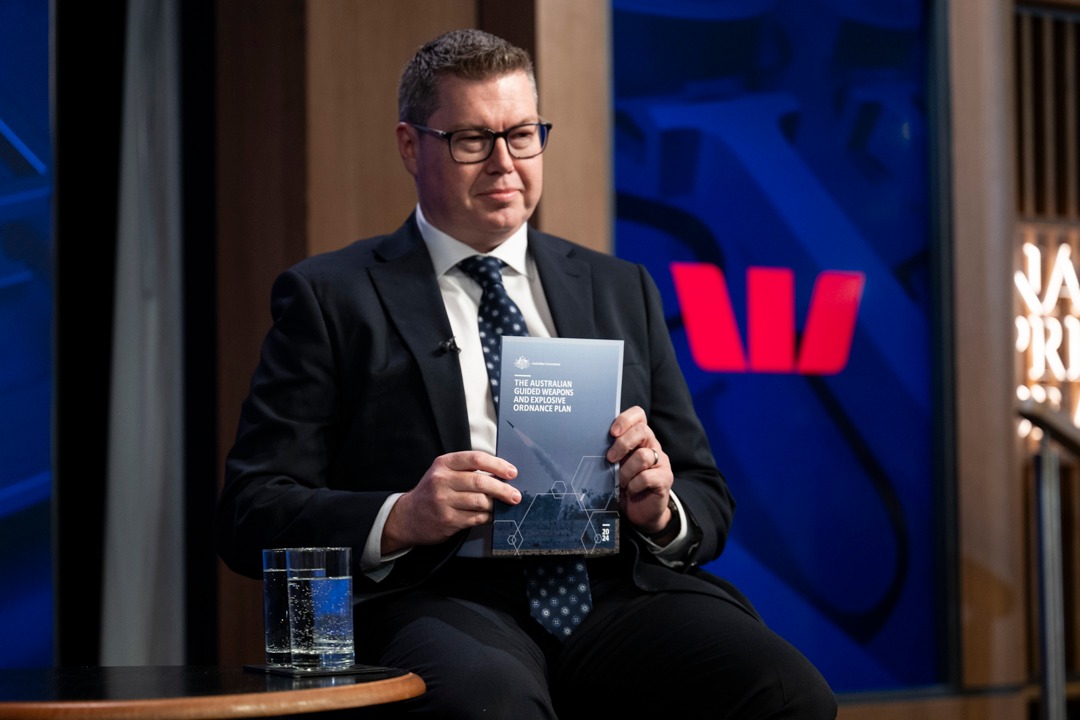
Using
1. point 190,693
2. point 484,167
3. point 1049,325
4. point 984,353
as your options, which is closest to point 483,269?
point 484,167

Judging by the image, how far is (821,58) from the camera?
4.18m

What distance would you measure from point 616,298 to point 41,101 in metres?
1.84

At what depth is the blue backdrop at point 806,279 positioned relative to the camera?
397 cm

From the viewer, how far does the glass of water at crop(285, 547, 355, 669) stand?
69.9 inches

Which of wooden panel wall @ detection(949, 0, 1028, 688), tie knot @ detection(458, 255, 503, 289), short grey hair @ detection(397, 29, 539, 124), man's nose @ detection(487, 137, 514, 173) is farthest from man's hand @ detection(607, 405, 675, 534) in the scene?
wooden panel wall @ detection(949, 0, 1028, 688)

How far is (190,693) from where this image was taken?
1.54 m

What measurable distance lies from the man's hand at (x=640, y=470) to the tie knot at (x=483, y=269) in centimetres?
43

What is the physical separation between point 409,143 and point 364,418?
1.91ft

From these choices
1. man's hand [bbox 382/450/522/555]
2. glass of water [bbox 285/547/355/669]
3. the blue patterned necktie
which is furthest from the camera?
the blue patterned necktie

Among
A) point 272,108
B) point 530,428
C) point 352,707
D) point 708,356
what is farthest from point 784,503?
point 352,707

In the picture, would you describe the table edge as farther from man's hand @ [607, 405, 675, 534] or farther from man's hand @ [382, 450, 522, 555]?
man's hand @ [607, 405, 675, 534]

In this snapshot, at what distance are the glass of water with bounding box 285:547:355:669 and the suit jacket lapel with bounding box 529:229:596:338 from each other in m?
0.80

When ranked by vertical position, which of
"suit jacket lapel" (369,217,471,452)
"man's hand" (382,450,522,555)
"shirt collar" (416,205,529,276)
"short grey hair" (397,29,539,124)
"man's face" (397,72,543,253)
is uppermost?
"short grey hair" (397,29,539,124)

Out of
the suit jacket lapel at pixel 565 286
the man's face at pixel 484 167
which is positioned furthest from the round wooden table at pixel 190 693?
the man's face at pixel 484 167
